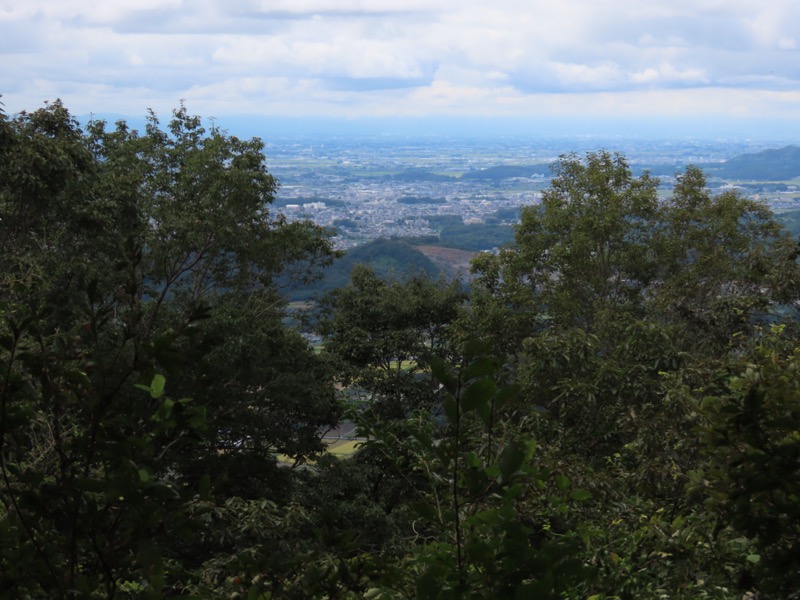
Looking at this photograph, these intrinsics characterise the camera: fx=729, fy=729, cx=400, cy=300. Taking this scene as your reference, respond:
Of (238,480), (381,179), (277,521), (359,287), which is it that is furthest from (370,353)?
(381,179)

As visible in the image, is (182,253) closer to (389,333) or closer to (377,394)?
(389,333)

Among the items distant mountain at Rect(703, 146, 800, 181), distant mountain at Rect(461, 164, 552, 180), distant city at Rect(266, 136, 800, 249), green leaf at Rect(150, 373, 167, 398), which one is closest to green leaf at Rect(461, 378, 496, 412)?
green leaf at Rect(150, 373, 167, 398)

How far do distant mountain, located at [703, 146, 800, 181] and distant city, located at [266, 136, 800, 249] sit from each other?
123cm

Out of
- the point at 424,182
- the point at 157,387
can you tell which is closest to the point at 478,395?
the point at 157,387

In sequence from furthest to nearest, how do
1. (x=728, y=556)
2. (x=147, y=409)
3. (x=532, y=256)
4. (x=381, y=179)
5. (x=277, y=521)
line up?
(x=381, y=179) → (x=532, y=256) → (x=277, y=521) → (x=728, y=556) → (x=147, y=409)

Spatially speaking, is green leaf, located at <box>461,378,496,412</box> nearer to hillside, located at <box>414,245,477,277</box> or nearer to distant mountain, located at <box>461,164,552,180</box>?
hillside, located at <box>414,245,477,277</box>

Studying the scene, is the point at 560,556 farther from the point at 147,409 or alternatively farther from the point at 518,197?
the point at 518,197

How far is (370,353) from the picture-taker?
13555 millimetres

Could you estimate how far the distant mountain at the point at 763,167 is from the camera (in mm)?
66375

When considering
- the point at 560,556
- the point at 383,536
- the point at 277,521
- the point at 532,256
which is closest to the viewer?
the point at 560,556

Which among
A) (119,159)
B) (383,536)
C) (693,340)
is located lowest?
(383,536)

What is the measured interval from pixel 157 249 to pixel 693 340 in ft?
26.6

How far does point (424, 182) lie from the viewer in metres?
95.4

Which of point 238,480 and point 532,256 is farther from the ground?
point 532,256
